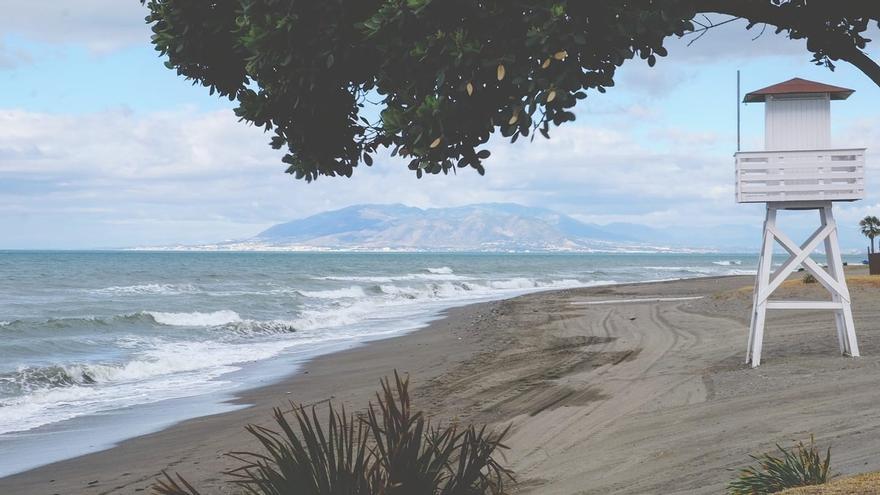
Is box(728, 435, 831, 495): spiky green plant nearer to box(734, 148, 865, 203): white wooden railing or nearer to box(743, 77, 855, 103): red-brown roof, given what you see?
box(734, 148, 865, 203): white wooden railing

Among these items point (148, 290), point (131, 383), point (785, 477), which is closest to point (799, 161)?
point (785, 477)

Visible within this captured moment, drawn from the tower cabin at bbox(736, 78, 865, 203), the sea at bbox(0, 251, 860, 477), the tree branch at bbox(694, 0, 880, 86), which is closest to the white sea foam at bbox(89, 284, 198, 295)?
the sea at bbox(0, 251, 860, 477)

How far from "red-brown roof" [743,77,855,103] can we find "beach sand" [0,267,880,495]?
359cm

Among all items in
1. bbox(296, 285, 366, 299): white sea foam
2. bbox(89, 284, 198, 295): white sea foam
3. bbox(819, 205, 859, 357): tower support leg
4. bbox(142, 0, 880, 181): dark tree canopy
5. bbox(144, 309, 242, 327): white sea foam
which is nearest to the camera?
bbox(142, 0, 880, 181): dark tree canopy

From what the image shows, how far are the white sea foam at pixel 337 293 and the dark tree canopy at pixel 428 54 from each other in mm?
35439

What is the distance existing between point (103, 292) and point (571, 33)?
146 ft

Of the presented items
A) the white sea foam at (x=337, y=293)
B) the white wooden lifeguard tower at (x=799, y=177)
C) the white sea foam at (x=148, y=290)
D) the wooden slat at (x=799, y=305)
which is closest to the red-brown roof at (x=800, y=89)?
the white wooden lifeguard tower at (x=799, y=177)

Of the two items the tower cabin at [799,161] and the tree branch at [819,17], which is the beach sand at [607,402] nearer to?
the tower cabin at [799,161]

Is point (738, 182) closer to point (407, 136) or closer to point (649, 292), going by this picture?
point (407, 136)

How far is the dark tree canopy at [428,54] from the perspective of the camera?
4.47 m

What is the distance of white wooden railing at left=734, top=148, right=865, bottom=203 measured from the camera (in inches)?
492

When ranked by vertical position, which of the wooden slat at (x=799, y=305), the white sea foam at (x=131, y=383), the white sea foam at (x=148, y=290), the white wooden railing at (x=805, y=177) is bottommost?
the white sea foam at (x=131, y=383)

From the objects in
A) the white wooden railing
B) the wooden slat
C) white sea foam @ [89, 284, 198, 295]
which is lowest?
white sea foam @ [89, 284, 198, 295]

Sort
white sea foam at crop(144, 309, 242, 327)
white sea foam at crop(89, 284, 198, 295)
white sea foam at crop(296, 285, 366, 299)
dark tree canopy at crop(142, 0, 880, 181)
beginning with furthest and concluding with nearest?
1. white sea foam at crop(89, 284, 198, 295)
2. white sea foam at crop(296, 285, 366, 299)
3. white sea foam at crop(144, 309, 242, 327)
4. dark tree canopy at crop(142, 0, 880, 181)
